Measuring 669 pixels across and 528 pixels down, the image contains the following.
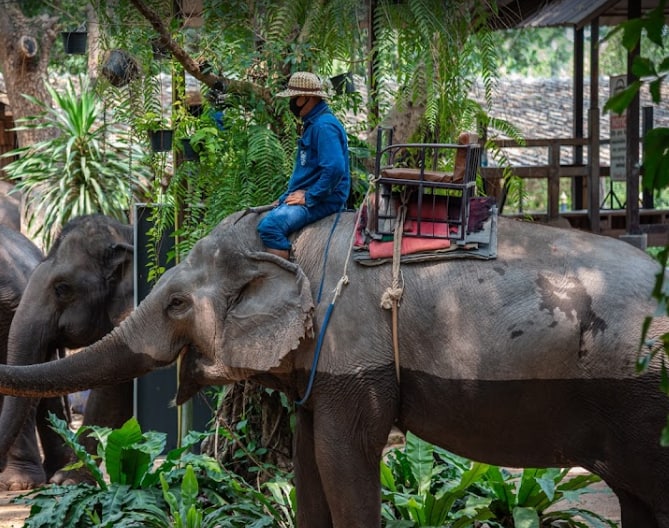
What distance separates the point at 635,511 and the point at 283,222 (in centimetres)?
211

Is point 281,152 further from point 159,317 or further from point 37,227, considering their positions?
point 37,227

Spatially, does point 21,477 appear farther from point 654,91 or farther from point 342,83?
point 654,91

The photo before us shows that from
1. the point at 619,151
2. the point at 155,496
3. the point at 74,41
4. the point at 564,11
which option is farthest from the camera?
the point at 564,11

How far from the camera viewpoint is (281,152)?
270 inches

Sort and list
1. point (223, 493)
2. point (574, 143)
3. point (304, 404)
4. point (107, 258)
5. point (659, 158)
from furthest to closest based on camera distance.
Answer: point (574, 143), point (107, 258), point (223, 493), point (304, 404), point (659, 158)

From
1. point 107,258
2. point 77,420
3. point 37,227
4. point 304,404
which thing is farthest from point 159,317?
point 37,227

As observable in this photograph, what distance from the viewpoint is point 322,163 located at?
18.4 ft

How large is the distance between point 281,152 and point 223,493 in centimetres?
208

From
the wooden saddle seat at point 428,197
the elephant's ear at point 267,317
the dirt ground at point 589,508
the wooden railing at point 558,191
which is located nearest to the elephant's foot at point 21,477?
the dirt ground at point 589,508

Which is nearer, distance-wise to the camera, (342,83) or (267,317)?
(267,317)

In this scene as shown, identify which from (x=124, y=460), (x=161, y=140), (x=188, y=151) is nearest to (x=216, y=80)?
(x=188, y=151)

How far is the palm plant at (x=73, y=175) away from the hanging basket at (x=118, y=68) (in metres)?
6.09

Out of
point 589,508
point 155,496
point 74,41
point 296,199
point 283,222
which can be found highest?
point 74,41

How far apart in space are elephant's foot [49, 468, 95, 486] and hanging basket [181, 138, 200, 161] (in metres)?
2.69
